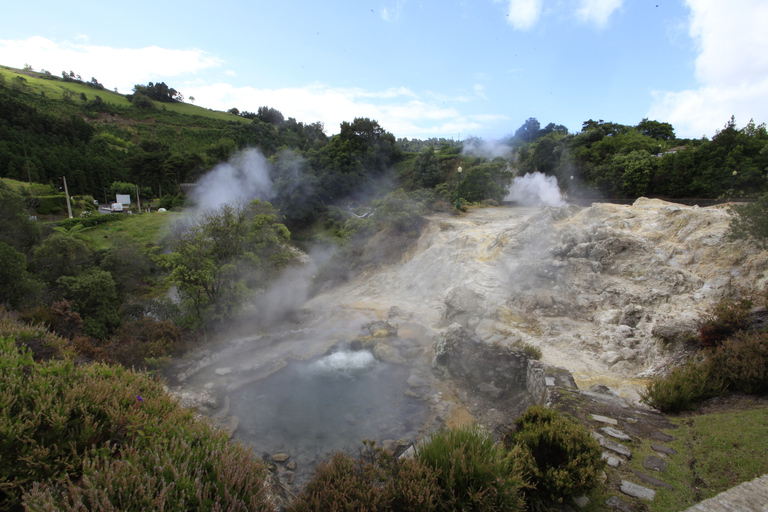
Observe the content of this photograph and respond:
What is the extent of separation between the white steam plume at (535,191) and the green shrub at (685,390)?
84.9 ft

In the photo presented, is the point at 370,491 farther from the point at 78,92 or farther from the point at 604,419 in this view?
the point at 78,92

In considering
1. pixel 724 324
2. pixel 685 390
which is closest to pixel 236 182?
pixel 724 324

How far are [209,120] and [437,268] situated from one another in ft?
237

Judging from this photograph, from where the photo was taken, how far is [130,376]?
4.94 m

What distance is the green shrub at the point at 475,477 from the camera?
334cm

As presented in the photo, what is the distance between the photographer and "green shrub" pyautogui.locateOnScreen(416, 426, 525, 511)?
334 centimetres

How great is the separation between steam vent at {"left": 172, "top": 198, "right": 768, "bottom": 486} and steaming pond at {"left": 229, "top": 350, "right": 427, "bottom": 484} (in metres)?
0.04

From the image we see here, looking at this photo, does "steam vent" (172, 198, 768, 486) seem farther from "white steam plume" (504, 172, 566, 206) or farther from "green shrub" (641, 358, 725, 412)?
"white steam plume" (504, 172, 566, 206)

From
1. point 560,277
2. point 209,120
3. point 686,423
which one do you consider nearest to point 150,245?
point 560,277

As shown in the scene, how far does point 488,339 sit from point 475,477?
6584 mm

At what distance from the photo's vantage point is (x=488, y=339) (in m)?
9.73

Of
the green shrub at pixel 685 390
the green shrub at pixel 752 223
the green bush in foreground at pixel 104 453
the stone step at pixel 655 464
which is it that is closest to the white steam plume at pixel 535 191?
the green shrub at pixel 752 223

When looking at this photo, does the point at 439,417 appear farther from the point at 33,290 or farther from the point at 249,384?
the point at 33,290

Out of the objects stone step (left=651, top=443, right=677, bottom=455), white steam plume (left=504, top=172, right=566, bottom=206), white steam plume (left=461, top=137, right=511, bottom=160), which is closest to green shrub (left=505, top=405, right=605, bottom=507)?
stone step (left=651, top=443, right=677, bottom=455)
